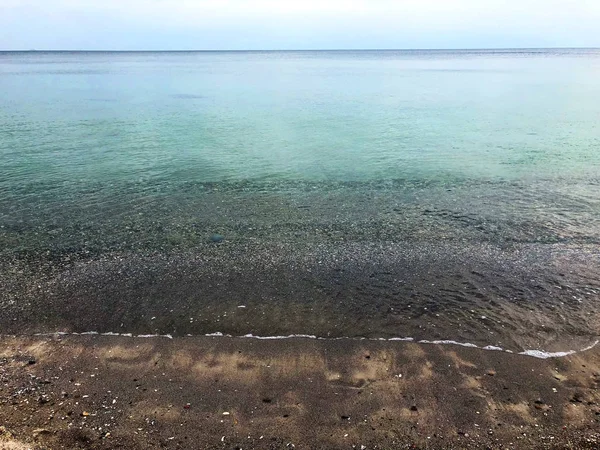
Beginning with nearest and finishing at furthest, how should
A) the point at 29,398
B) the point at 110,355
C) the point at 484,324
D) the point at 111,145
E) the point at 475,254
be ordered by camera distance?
the point at 29,398 → the point at 110,355 → the point at 484,324 → the point at 475,254 → the point at 111,145

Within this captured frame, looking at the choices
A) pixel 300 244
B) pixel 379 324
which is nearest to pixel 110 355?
pixel 379 324

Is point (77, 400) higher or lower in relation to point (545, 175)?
higher

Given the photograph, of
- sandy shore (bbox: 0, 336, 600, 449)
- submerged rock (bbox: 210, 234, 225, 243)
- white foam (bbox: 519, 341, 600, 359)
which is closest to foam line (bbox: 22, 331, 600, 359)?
white foam (bbox: 519, 341, 600, 359)

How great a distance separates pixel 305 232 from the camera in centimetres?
1373

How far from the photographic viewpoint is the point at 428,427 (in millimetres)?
6418

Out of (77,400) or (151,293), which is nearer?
(77,400)

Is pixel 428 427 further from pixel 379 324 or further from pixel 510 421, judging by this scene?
pixel 379 324

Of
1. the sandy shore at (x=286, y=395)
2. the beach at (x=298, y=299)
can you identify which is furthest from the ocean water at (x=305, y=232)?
the sandy shore at (x=286, y=395)

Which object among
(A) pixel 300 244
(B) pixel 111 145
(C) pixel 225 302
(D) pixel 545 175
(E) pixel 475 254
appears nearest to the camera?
(C) pixel 225 302

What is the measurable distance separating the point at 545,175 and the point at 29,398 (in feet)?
67.9

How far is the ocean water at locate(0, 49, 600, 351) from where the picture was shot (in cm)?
941

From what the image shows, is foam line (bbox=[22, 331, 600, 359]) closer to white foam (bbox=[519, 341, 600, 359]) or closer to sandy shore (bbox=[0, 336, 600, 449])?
white foam (bbox=[519, 341, 600, 359])

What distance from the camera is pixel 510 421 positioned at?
650cm

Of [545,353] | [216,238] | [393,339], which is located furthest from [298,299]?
[545,353]
